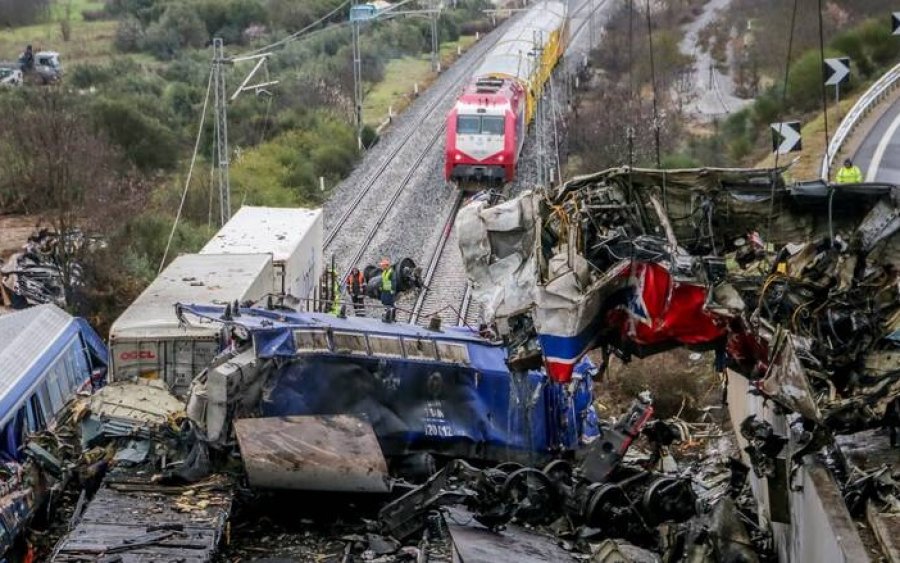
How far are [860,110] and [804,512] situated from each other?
939 inches

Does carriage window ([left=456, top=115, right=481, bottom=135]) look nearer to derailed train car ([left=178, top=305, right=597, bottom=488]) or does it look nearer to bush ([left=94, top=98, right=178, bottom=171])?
bush ([left=94, top=98, right=178, bottom=171])

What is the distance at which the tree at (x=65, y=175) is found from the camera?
95.8ft

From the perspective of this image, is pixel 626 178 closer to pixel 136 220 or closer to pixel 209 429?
pixel 209 429

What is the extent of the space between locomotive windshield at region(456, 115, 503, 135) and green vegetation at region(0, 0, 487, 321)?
16.1 ft

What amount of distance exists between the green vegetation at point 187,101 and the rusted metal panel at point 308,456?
12310mm

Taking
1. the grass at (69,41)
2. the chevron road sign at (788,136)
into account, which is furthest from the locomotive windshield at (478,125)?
the grass at (69,41)

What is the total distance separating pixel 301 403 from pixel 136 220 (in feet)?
52.6

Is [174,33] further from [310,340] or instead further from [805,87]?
[310,340]

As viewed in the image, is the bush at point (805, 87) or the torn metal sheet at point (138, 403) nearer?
the torn metal sheet at point (138, 403)

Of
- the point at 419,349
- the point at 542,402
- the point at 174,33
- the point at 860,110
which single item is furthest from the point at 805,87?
the point at 174,33

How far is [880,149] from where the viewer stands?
31531mm

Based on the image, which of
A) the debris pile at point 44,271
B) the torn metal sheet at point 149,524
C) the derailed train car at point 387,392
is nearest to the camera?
the torn metal sheet at point 149,524

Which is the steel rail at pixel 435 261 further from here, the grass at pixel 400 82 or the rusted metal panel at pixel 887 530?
the grass at pixel 400 82

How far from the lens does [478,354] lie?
16.6 metres
